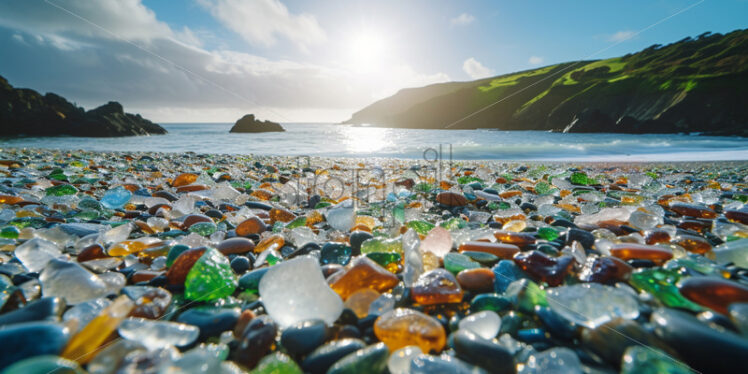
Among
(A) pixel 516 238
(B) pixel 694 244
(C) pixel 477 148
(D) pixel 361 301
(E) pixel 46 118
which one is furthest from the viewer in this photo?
(E) pixel 46 118

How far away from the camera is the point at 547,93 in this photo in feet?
144

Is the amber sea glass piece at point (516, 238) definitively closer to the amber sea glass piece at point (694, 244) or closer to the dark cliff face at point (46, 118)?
the amber sea glass piece at point (694, 244)

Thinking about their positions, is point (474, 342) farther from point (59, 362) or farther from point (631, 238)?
point (631, 238)

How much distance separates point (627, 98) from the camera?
100ft

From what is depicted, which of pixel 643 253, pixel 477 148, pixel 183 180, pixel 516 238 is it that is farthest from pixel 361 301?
pixel 477 148

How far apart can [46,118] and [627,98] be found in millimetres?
48861

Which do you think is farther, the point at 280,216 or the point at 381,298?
the point at 280,216

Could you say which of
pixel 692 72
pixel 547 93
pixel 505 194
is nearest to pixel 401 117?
pixel 547 93

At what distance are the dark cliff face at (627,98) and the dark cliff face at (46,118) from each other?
3894cm

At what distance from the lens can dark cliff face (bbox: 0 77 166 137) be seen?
20.6 meters

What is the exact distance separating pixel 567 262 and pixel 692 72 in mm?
41977

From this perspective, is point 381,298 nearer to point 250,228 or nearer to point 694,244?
point 250,228

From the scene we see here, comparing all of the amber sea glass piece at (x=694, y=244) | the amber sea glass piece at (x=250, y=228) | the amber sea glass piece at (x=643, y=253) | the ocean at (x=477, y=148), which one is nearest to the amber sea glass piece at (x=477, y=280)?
the amber sea glass piece at (x=643, y=253)

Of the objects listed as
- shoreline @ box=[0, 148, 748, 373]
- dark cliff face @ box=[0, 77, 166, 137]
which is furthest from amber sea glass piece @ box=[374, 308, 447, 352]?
dark cliff face @ box=[0, 77, 166, 137]
